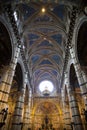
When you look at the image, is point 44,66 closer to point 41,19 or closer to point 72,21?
point 41,19

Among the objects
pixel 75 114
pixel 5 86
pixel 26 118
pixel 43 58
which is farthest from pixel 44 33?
pixel 26 118

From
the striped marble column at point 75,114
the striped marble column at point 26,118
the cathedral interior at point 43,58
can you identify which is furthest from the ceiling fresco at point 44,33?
the striped marble column at point 26,118

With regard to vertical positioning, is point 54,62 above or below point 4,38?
above

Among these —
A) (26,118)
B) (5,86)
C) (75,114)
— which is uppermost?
(5,86)

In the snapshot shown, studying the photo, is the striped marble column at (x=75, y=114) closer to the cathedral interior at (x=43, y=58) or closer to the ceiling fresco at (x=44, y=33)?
the cathedral interior at (x=43, y=58)

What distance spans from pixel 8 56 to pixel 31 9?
706 centimetres

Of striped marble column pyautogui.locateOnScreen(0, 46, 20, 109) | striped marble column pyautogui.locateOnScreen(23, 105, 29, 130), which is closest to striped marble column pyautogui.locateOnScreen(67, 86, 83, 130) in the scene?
striped marble column pyautogui.locateOnScreen(0, 46, 20, 109)

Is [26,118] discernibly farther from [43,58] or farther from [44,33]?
[44,33]

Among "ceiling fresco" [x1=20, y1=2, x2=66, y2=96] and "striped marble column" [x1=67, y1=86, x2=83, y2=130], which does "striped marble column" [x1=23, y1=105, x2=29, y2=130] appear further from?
"striped marble column" [x1=67, y1=86, x2=83, y2=130]

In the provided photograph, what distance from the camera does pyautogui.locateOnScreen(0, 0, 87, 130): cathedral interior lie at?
9258 mm

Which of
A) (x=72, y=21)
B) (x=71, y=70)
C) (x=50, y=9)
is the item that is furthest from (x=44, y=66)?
(x=72, y=21)

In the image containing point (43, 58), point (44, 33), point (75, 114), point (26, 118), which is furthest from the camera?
point (43, 58)

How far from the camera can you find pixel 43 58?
70.4 feet

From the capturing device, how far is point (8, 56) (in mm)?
11125
